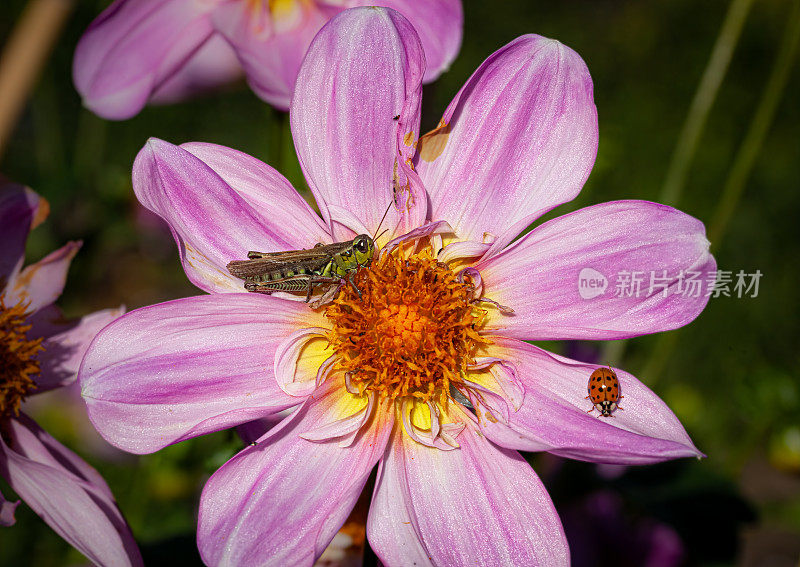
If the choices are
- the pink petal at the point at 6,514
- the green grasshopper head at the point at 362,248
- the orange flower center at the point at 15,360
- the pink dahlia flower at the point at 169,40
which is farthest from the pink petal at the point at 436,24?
the pink petal at the point at 6,514

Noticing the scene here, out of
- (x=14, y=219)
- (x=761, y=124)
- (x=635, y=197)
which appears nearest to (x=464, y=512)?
(x=14, y=219)

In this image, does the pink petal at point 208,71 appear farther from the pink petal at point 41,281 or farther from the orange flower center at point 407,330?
the orange flower center at point 407,330

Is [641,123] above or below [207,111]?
above

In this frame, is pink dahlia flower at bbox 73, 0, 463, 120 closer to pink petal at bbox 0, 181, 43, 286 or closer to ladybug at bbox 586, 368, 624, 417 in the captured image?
pink petal at bbox 0, 181, 43, 286

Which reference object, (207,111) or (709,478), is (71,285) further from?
(207,111)

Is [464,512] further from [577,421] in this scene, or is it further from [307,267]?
[307,267]

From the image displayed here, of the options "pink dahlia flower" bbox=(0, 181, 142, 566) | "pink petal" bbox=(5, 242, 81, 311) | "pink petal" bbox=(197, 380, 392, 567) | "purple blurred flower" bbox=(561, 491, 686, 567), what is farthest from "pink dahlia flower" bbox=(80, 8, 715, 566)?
"purple blurred flower" bbox=(561, 491, 686, 567)

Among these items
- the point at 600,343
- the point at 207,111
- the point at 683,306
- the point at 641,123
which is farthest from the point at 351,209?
the point at 641,123
